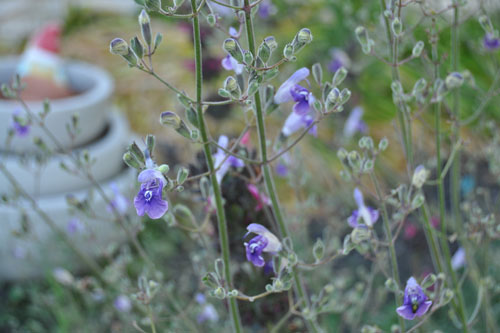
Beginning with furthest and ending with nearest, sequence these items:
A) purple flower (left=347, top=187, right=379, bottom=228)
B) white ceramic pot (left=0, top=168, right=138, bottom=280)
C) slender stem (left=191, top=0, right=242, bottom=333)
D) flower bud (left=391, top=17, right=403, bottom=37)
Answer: white ceramic pot (left=0, top=168, right=138, bottom=280) < purple flower (left=347, top=187, right=379, bottom=228) < flower bud (left=391, top=17, right=403, bottom=37) < slender stem (left=191, top=0, right=242, bottom=333)

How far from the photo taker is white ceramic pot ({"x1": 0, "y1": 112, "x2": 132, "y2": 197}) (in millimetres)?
1684

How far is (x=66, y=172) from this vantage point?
1701 millimetres

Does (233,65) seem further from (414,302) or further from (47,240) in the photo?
(47,240)

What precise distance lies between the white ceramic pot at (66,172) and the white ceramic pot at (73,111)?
5 cm

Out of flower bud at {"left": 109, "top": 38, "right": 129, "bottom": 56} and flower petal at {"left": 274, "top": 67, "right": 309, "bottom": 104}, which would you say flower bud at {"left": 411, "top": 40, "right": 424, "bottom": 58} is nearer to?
flower petal at {"left": 274, "top": 67, "right": 309, "bottom": 104}

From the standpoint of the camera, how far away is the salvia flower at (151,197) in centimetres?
46

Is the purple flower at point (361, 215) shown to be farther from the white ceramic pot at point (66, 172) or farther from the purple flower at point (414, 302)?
the white ceramic pot at point (66, 172)

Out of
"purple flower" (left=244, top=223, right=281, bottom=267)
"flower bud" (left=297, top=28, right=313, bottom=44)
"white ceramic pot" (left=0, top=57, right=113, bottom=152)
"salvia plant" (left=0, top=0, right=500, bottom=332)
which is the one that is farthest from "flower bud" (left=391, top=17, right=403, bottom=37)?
"white ceramic pot" (left=0, top=57, right=113, bottom=152)

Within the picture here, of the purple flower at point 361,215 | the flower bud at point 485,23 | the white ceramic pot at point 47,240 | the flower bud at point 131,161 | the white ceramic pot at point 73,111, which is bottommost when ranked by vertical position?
the white ceramic pot at point 47,240

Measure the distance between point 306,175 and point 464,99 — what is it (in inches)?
45.9

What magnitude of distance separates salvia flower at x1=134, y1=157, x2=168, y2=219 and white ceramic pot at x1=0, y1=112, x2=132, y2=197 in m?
1.22

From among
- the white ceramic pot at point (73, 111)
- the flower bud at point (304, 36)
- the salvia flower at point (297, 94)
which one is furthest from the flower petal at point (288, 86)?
the white ceramic pot at point (73, 111)

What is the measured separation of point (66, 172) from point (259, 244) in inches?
49.4

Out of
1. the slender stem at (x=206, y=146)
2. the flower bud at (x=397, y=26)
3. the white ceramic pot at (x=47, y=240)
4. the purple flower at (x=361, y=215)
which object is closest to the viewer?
the slender stem at (x=206, y=146)
